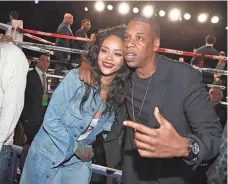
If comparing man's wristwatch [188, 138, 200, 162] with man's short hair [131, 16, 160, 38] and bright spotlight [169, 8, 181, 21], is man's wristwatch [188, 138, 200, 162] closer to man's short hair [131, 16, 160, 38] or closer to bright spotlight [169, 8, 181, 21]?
man's short hair [131, 16, 160, 38]

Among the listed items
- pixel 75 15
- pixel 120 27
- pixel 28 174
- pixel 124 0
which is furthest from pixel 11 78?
pixel 75 15

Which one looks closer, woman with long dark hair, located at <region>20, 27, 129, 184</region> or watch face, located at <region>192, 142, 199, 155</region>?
watch face, located at <region>192, 142, 199, 155</region>

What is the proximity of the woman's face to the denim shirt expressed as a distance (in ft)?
0.73

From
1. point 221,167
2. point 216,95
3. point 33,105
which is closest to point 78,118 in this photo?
point 221,167

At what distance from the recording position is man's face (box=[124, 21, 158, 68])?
2.19 m

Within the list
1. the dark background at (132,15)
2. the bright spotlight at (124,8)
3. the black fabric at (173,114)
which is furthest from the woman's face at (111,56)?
the bright spotlight at (124,8)

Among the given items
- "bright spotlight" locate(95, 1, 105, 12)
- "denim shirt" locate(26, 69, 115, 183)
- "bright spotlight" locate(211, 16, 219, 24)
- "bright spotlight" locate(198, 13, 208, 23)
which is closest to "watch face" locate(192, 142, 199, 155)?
"denim shirt" locate(26, 69, 115, 183)

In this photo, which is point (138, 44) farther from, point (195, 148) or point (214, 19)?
point (214, 19)

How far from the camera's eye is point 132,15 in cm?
1327

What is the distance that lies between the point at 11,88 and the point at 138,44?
1.07m

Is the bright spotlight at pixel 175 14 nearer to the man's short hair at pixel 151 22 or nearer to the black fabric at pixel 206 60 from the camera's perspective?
the black fabric at pixel 206 60

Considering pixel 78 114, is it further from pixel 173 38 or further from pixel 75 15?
pixel 173 38

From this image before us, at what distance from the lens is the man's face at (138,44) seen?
219 centimetres

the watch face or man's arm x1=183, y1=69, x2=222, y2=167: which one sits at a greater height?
man's arm x1=183, y1=69, x2=222, y2=167
